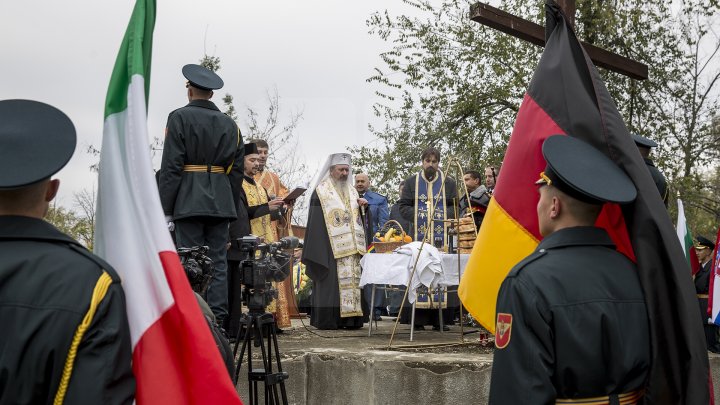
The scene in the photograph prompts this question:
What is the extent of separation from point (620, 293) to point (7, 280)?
195 centimetres

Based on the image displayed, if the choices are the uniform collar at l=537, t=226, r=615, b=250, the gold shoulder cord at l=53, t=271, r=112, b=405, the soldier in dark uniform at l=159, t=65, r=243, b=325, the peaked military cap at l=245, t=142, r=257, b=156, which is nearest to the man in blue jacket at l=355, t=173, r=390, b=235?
the peaked military cap at l=245, t=142, r=257, b=156

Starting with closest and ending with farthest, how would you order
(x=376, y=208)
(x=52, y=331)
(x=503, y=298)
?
(x=52, y=331) → (x=503, y=298) → (x=376, y=208)

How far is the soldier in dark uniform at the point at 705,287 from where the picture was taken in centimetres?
1175

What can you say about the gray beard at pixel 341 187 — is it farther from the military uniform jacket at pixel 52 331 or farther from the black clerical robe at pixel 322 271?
the military uniform jacket at pixel 52 331

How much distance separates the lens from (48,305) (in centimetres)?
241

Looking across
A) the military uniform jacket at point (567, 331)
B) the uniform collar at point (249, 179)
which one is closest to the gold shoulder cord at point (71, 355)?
the military uniform jacket at point (567, 331)

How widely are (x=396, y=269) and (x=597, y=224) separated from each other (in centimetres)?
577

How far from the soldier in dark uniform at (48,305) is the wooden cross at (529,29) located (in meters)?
4.27

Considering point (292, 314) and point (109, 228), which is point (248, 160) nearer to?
point (292, 314)

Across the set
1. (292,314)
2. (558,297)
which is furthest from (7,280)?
(292,314)

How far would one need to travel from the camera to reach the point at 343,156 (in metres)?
11.1

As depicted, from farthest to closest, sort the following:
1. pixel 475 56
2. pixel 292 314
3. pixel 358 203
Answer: pixel 475 56 < pixel 292 314 < pixel 358 203

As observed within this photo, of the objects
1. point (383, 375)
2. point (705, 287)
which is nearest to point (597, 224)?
point (383, 375)

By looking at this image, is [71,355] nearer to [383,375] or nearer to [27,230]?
[27,230]
